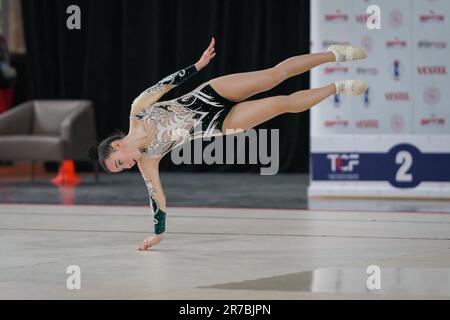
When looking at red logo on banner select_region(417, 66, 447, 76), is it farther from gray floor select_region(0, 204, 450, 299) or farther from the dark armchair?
the dark armchair

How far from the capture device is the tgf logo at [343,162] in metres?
9.05

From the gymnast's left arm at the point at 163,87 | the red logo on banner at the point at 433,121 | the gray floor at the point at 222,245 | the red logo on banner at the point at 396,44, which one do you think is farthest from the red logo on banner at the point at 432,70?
the gymnast's left arm at the point at 163,87

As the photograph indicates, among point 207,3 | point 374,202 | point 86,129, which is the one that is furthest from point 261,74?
point 207,3

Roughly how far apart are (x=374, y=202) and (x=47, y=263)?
13.7 feet

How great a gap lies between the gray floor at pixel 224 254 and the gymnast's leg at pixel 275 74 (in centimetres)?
91

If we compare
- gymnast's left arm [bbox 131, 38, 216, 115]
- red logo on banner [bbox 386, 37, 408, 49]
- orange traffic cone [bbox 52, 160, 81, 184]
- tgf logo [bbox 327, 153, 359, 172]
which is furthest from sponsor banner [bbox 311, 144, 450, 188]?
gymnast's left arm [bbox 131, 38, 216, 115]

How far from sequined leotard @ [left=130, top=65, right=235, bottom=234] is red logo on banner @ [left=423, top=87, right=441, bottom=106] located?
3.47m

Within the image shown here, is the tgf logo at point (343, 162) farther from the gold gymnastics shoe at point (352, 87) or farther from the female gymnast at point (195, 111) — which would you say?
the gold gymnastics shoe at point (352, 87)

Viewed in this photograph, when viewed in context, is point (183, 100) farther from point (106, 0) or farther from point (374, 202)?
point (106, 0)

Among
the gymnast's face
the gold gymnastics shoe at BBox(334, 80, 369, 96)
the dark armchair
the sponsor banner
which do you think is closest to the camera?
the gymnast's face

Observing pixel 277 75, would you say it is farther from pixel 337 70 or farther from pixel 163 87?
pixel 337 70


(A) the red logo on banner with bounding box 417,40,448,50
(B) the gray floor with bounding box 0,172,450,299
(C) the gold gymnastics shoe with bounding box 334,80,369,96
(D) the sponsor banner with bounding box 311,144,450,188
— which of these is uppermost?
(A) the red logo on banner with bounding box 417,40,448,50

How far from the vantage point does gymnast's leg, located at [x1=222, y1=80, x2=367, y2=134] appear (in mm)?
5887

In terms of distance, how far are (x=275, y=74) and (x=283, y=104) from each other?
7.1 inches
